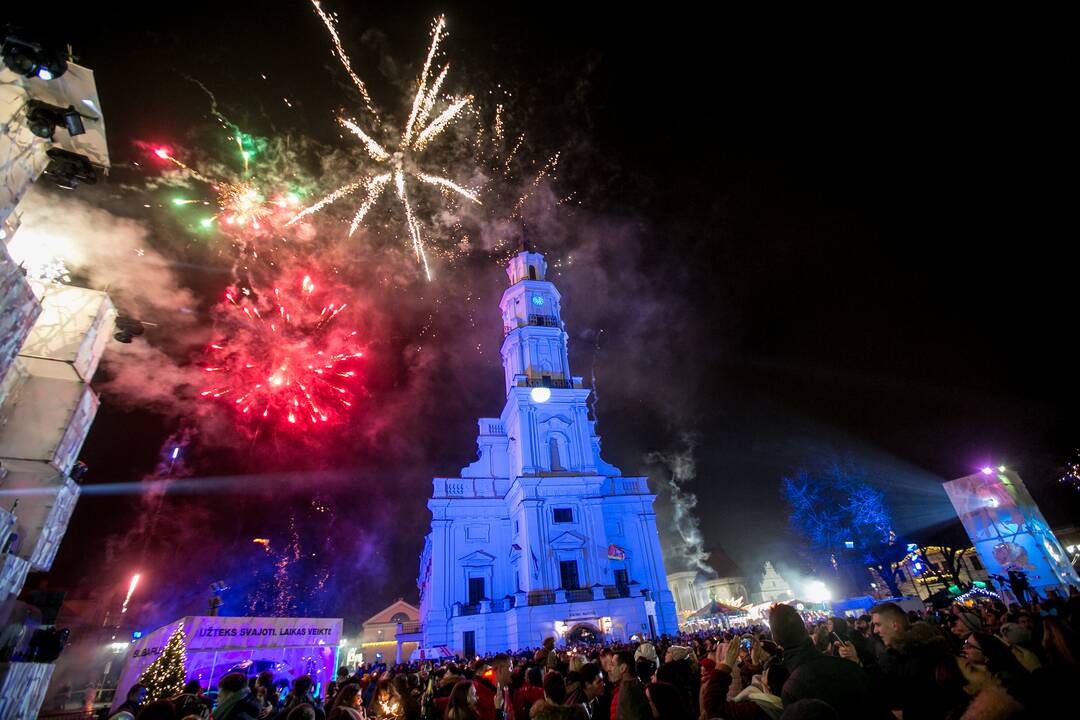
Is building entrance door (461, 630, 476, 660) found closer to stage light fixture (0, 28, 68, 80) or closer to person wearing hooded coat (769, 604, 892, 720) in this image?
person wearing hooded coat (769, 604, 892, 720)

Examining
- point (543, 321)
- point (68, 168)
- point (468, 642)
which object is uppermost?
point (543, 321)

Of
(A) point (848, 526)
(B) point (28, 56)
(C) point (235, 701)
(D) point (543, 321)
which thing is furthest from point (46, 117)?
(A) point (848, 526)

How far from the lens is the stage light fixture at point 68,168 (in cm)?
1288

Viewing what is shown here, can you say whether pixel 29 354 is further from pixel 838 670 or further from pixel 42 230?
pixel 838 670

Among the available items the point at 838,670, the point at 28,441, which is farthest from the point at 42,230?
the point at 838,670

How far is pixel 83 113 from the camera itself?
525 inches

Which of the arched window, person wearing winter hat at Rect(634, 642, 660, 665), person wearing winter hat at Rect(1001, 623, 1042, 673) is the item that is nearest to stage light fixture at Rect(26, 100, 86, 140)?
person wearing winter hat at Rect(634, 642, 660, 665)

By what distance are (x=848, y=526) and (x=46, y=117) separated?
47.7 m

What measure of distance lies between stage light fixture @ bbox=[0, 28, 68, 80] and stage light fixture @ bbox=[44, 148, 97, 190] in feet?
13.2

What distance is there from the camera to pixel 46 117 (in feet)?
38.8

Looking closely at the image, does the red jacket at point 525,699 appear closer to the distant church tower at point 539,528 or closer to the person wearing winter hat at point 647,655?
the person wearing winter hat at point 647,655

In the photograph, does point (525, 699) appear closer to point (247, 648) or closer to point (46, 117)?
point (46, 117)

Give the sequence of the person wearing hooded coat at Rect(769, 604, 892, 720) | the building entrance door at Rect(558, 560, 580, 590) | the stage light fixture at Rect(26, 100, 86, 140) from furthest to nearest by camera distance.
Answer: the building entrance door at Rect(558, 560, 580, 590)
the stage light fixture at Rect(26, 100, 86, 140)
the person wearing hooded coat at Rect(769, 604, 892, 720)

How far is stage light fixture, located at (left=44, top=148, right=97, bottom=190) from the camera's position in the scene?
1288 cm
